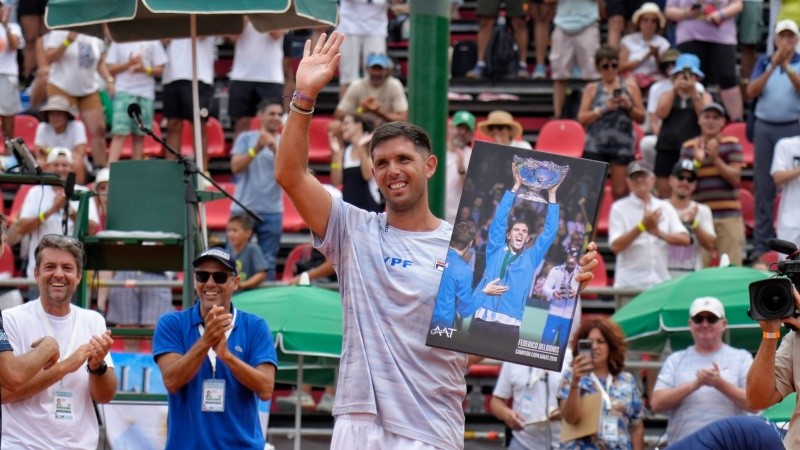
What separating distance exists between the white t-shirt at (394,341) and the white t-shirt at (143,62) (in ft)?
35.0

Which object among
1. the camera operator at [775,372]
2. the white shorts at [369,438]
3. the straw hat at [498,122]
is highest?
the straw hat at [498,122]

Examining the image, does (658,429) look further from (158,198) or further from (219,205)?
(219,205)

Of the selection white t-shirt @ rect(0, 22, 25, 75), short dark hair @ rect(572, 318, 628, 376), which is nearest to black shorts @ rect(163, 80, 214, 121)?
white t-shirt @ rect(0, 22, 25, 75)

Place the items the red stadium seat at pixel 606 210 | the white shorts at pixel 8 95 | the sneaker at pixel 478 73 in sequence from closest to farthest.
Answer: the red stadium seat at pixel 606 210 < the white shorts at pixel 8 95 < the sneaker at pixel 478 73

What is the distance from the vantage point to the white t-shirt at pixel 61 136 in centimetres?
1516

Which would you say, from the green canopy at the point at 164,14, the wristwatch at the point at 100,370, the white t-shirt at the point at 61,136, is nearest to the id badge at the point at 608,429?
the green canopy at the point at 164,14

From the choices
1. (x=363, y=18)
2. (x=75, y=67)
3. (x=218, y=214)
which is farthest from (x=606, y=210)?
(x=75, y=67)

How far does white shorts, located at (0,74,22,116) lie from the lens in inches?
651

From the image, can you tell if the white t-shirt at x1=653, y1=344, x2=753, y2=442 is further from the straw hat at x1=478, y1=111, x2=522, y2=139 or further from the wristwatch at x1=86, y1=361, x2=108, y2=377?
the straw hat at x1=478, y1=111, x2=522, y2=139

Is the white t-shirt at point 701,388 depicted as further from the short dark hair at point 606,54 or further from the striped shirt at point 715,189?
the short dark hair at point 606,54

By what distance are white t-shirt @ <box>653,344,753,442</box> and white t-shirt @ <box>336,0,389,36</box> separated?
729 centimetres

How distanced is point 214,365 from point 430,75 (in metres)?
2.17

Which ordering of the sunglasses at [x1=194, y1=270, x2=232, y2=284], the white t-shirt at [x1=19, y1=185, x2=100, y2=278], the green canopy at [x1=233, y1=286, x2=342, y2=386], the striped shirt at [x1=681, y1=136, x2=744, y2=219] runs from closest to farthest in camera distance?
1. the sunglasses at [x1=194, y1=270, x2=232, y2=284]
2. the green canopy at [x1=233, y1=286, x2=342, y2=386]
3. the white t-shirt at [x1=19, y1=185, x2=100, y2=278]
4. the striped shirt at [x1=681, y1=136, x2=744, y2=219]

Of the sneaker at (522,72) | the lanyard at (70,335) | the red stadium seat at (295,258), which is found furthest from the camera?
the sneaker at (522,72)
